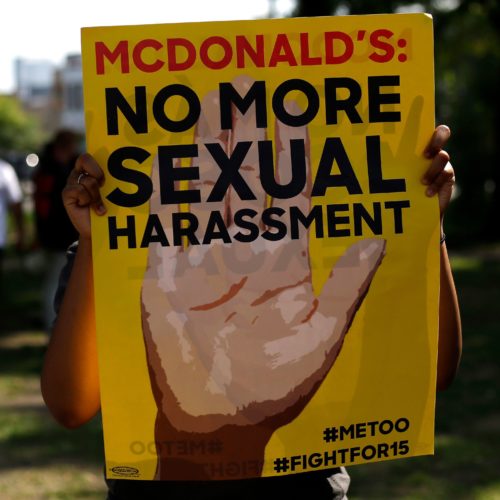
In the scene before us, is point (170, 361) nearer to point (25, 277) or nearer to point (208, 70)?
point (208, 70)

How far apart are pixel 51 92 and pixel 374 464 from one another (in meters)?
90.1

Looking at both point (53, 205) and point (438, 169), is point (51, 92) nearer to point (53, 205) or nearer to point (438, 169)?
point (53, 205)

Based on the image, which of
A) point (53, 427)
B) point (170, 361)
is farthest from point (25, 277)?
point (170, 361)

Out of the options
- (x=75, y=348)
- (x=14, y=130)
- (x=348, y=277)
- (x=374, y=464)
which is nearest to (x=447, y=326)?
(x=348, y=277)

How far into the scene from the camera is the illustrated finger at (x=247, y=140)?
1.96 m

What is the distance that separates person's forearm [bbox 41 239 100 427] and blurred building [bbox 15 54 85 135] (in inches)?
2488

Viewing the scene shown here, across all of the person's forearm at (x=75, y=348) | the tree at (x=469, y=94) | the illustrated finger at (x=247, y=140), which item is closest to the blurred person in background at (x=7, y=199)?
the tree at (x=469, y=94)

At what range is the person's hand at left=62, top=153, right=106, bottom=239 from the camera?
1.91 meters

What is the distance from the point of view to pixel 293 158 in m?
1.98

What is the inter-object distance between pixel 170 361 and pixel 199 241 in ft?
0.74

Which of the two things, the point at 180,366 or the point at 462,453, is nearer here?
the point at 180,366

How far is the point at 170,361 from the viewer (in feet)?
6.41

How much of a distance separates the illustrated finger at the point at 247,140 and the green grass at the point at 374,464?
2.95 m

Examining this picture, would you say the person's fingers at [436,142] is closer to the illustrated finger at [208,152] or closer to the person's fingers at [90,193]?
the illustrated finger at [208,152]
